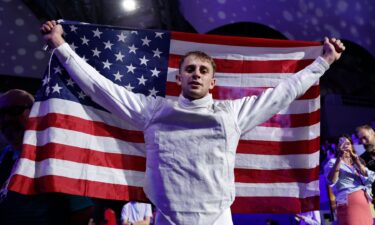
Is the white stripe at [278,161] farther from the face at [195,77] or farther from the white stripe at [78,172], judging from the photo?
the face at [195,77]

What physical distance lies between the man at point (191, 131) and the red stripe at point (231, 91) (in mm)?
624

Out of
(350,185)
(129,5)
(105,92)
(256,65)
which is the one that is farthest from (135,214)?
(129,5)

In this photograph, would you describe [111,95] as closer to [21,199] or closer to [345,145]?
[21,199]

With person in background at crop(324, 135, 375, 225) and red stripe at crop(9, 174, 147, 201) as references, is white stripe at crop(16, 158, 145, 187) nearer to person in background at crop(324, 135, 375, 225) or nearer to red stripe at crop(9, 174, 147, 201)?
red stripe at crop(9, 174, 147, 201)

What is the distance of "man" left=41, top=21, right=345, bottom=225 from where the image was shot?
76.0 inches

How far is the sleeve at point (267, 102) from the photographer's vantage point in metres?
2.21

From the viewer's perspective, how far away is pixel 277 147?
2.91 meters

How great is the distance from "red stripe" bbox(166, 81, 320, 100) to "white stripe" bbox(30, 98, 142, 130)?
0.40 meters

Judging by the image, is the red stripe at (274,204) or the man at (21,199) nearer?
the man at (21,199)

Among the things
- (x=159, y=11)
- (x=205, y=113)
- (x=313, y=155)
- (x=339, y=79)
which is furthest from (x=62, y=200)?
(x=339, y=79)

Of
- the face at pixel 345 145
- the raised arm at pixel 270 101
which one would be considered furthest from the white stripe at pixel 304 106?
the face at pixel 345 145

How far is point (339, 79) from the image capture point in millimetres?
11781

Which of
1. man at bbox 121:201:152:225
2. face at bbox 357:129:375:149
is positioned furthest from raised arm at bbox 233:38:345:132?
man at bbox 121:201:152:225

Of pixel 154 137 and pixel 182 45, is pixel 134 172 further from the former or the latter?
pixel 182 45
